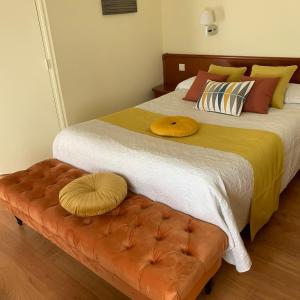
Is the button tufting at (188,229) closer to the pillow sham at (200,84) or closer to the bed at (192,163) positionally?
the bed at (192,163)

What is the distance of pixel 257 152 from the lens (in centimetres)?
177

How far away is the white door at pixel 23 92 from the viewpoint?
8.30 ft

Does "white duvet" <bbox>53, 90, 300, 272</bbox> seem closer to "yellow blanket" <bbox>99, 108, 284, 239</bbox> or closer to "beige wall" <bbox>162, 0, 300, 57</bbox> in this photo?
"yellow blanket" <bbox>99, 108, 284, 239</bbox>

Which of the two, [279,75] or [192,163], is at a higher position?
[279,75]

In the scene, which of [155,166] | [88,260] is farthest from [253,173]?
[88,260]

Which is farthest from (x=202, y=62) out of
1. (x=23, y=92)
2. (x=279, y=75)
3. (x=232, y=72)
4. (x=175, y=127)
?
(x=23, y=92)

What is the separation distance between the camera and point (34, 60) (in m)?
2.69

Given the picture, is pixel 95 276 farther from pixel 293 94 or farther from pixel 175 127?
pixel 293 94

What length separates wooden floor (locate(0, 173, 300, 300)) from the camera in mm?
1585

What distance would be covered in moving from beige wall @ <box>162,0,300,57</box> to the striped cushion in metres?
0.69

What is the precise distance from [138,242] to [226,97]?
4.91ft

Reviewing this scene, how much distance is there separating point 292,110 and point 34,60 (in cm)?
231

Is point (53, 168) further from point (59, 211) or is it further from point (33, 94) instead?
point (33, 94)

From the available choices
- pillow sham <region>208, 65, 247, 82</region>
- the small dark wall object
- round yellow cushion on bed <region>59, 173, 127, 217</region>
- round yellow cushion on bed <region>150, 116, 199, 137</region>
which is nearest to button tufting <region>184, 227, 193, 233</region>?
round yellow cushion on bed <region>59, 173, 127, 217</region>
